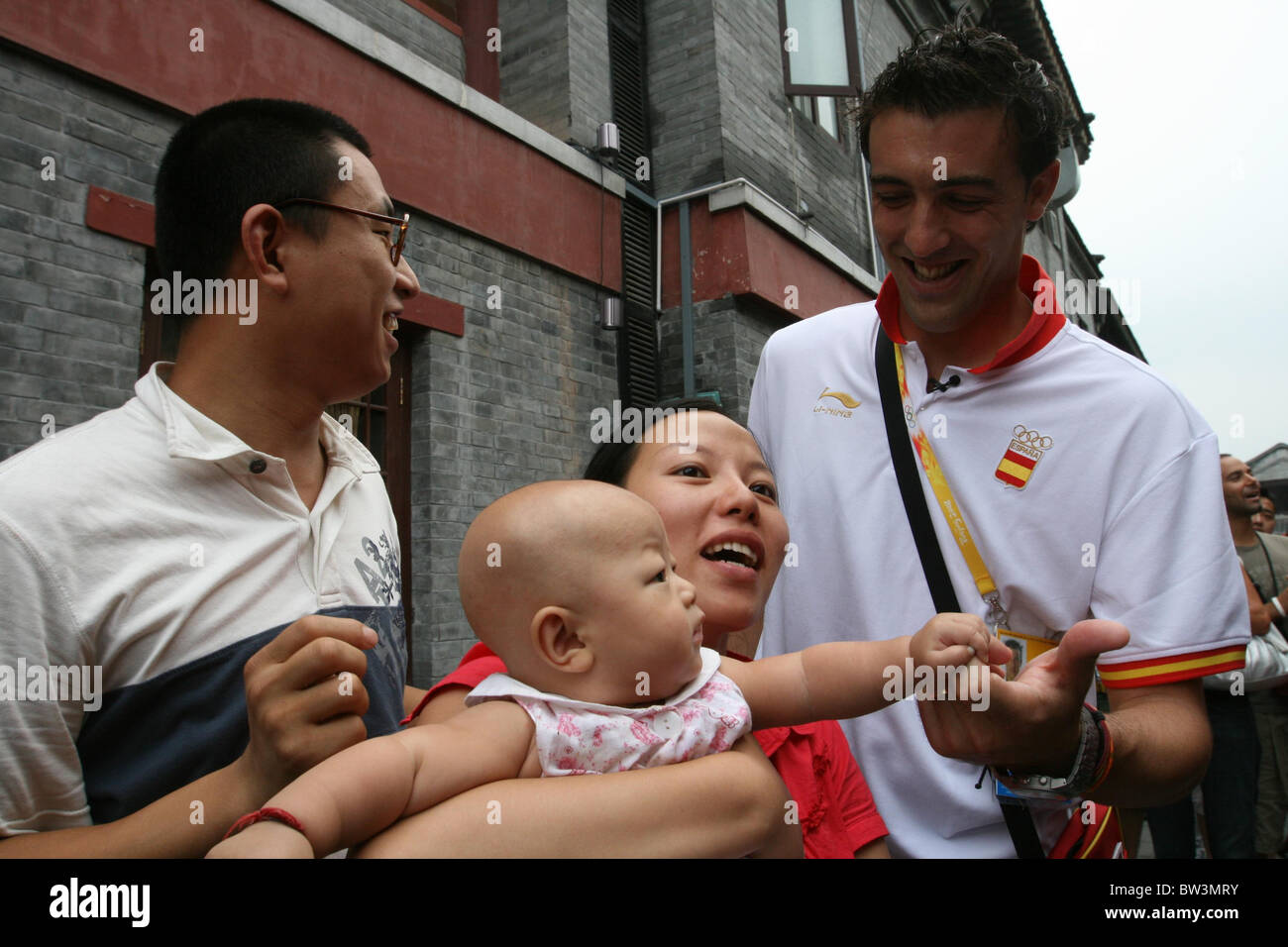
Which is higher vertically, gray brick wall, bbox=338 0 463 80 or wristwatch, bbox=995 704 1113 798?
gray brick wall, bbox=338 0 463 80

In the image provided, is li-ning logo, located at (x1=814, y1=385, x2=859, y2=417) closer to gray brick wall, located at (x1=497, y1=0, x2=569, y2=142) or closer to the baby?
the baby

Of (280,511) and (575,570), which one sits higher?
(280,511)

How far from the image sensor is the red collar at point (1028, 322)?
172cm

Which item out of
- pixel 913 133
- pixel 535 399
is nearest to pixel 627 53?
pixel 535 399

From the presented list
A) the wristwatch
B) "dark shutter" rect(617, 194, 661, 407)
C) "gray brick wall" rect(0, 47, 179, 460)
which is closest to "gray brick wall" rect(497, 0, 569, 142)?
"dark shutter" rect(617, 194, 661, 407)

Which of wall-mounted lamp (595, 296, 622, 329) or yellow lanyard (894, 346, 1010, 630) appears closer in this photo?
yellow lanyard (894, 346, 1010, 630)

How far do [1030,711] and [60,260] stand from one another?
3937 mm

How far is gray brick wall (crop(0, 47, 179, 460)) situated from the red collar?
3.17 metres

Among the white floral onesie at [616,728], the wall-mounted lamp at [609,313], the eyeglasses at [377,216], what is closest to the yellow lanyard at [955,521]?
the white floral onesie at [616,728]

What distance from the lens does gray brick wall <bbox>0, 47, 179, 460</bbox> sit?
3268mm

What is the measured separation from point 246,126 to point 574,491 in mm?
1031

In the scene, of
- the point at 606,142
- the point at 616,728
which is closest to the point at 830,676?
the point at 616,728

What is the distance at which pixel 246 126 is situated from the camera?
1613mm
